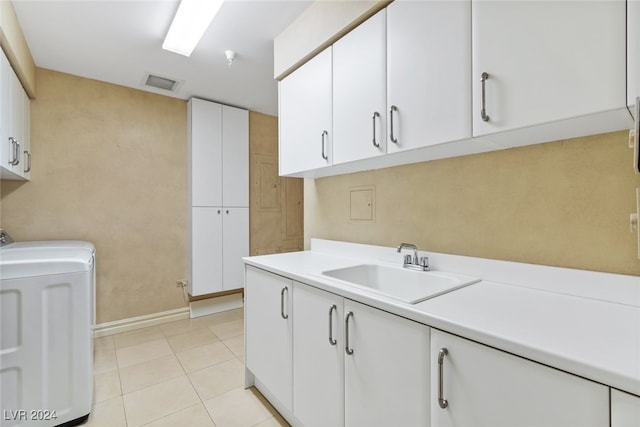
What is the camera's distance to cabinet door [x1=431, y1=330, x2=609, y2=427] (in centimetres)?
61

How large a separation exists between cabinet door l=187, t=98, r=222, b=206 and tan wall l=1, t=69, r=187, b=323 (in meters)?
0.20

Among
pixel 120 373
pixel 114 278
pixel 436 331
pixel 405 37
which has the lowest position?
pixel 120 373

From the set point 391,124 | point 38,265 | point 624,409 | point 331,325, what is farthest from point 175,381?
point 624,409

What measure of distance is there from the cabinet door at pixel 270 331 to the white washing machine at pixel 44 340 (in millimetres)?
901

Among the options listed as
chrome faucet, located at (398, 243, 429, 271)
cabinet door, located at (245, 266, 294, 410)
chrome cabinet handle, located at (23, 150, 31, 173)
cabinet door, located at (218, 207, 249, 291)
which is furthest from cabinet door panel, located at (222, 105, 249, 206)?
chrome faucet, located at (398, 243, 429, 271)

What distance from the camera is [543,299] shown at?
102 centimetres

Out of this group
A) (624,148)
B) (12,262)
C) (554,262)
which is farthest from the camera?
(12,262)

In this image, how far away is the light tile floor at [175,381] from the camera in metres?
1.68

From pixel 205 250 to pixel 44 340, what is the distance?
5.76 feet

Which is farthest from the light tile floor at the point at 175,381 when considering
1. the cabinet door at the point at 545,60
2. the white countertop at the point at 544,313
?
the cabinet door at the point at 545,60

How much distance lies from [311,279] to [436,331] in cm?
62

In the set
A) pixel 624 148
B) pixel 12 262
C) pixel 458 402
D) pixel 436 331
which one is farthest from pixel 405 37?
pixel 12 262

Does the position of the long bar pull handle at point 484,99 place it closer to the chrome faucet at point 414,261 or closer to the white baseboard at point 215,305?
the chrome faucet at point 414,261

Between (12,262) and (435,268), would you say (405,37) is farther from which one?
(12,262)
